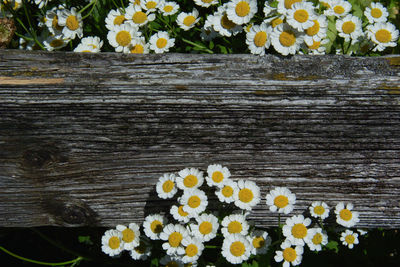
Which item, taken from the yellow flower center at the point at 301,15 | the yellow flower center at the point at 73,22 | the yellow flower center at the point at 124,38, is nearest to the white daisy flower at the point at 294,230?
the yellow flower center at the point at 301,15

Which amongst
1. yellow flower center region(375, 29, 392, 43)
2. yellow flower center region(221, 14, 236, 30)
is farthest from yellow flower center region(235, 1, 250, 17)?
yellow flower center region(375, 29, 392, 43)

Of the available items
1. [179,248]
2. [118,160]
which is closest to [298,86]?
[118,160]

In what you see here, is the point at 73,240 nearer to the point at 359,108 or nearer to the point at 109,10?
the point at 109,10

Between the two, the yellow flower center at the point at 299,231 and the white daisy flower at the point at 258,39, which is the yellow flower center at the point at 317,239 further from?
the white daisy flower at the point at 258,39

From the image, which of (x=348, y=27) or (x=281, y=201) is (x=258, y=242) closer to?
(x=281, y=201)

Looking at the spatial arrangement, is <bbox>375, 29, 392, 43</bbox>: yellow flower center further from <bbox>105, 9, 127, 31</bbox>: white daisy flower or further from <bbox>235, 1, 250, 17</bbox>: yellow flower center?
<bbox>105, 9, 127, 31</bbox>: white daisy flower
